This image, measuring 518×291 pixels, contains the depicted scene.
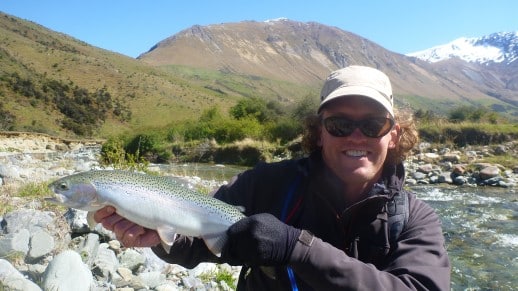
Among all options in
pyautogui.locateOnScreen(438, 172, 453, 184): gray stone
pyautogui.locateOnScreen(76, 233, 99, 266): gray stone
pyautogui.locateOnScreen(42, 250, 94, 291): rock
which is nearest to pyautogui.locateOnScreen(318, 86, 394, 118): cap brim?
pyautogui.locateOnScreen(42, 250, 94, 291): rock

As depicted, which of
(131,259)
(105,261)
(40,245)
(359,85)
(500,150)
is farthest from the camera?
(500,150)

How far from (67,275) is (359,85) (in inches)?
123

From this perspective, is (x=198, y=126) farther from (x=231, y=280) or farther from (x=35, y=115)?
(x=35, y=115)

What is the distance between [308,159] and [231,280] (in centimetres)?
326

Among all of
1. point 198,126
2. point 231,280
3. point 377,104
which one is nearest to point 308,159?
point 377,104

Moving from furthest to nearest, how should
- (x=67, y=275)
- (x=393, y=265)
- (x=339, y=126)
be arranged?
(x=67, y=275)
(x=339, y=126)
(x=393, y=265)

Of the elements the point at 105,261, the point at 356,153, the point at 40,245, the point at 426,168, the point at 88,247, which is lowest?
the point at 426,168

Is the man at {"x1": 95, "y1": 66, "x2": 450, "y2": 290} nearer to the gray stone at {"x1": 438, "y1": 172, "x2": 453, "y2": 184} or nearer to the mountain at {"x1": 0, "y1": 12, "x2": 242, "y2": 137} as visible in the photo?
the gray stone at {"x1": 438, "y1": 172, "x2": 453, "y2": 184}

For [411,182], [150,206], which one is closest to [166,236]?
[150,206]

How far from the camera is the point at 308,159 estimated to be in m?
2.98

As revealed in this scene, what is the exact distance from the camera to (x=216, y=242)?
8.54 feet

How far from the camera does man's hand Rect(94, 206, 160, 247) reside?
2.69m

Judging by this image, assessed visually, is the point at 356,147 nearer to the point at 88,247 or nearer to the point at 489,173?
the point at 88,247

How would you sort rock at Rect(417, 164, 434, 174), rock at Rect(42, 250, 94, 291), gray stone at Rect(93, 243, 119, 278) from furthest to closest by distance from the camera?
1. rock at Rect(417, 164, 434, 174)
2. gray stone at Rect(93, 243, 119, 278)
3. rock at Rect(42, 250, 94, 291)
